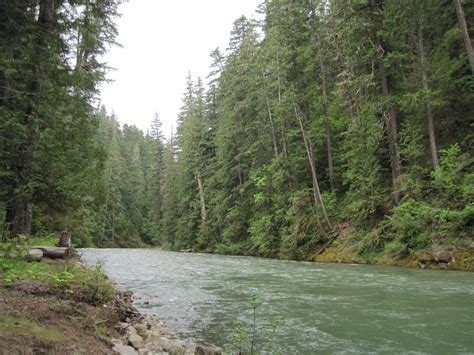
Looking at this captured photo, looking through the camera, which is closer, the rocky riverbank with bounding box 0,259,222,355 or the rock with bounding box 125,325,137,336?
the rocky riverbank with bounding box 0,259,222,355

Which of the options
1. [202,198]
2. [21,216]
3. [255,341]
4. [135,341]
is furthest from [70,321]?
[202,198]

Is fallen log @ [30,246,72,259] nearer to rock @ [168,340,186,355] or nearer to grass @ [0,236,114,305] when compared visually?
grass @ [0,236,114,305]

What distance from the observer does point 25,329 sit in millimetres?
4145

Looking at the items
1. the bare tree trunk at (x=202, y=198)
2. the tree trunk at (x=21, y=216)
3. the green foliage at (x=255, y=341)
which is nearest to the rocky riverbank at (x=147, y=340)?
the green foliage at (x=255, y=341)

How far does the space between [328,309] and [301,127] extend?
746 inches

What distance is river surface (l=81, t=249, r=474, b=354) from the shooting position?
19.7 ft

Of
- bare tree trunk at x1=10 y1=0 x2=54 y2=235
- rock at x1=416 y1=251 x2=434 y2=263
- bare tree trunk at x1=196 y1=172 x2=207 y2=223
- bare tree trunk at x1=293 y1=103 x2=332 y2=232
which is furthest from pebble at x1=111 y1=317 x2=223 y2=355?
bare tree trunk at x1=196 y1=172 x2=207 y2=223

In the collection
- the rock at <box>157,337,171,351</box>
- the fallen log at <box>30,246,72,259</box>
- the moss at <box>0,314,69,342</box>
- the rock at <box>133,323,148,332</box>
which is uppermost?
the fallen log at <box>30,246,72,259</box>

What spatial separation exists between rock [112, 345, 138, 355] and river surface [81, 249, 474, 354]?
129cm

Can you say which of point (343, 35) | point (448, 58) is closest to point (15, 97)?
point (343, 35)

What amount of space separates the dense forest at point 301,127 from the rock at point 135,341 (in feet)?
16.1

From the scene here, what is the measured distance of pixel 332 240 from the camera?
22.1 metres

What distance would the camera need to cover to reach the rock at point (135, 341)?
5.43m

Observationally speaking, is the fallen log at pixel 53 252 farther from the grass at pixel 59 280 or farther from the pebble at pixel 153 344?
the pebble at pixel 153 344
